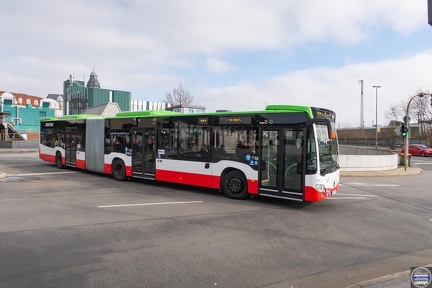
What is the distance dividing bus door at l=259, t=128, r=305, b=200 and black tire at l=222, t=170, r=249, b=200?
2.10 ft

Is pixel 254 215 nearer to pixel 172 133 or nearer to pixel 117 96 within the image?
pixel 172 133

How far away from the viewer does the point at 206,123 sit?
36.0 ft

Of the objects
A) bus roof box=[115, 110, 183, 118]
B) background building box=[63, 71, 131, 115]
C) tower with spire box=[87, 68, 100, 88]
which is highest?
tower with spire box=[87, 68, 100, 88]

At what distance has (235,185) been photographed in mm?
10258

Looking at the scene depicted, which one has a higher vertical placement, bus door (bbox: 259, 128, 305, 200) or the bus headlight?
bus door (bbox: 259, 128, 305, 200)

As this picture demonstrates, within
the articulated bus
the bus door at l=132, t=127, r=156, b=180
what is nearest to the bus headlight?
the articulated bus

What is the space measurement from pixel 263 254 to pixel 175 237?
177 centimetres

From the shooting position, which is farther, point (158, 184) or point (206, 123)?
point (158, 184)

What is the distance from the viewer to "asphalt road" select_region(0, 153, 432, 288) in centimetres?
454

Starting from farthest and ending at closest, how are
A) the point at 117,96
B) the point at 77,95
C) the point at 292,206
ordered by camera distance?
1. the point at 117,96
2. the point at 77,95
3. the point at 292,206

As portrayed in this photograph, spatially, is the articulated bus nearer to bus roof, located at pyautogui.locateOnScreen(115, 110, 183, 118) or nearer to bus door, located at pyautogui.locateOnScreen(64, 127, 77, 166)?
bus roof, located at pyautogui.locateOnScreen(115, 110, 183, 118)

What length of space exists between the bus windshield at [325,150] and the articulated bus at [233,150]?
22mm

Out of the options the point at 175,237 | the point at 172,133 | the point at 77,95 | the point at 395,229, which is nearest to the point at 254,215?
the point at 175,237

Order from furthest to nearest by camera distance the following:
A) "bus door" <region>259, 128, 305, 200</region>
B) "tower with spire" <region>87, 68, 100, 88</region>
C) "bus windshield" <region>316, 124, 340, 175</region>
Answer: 1. "tower with spire" <region>87, 68, 100, 88</region>
2. "bus door" <region>259, 128, 305, 200</region>
3. "bus windshield" <region>316, 124, 340, 175</region>
